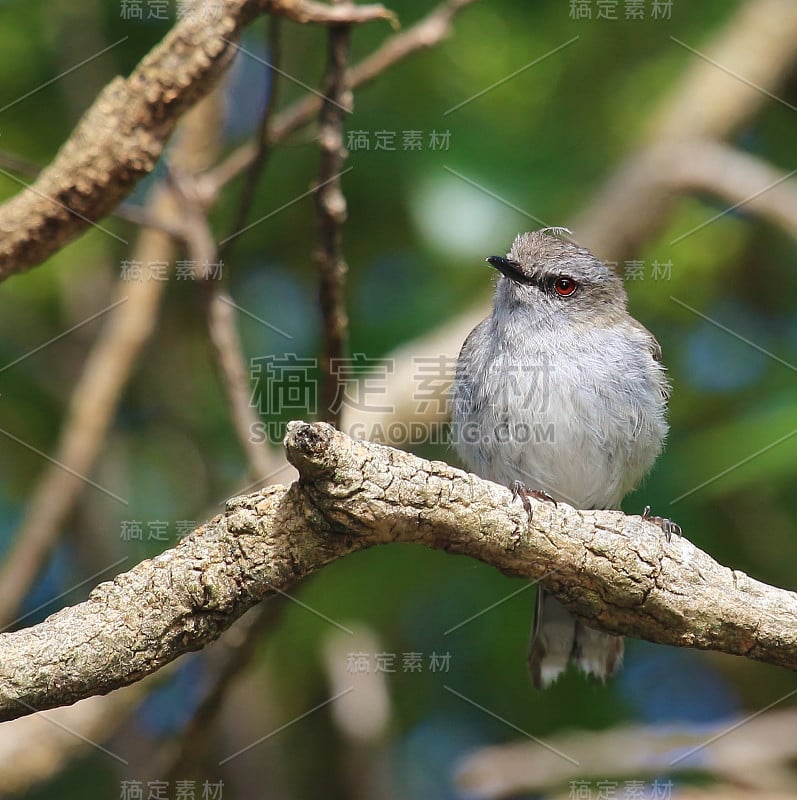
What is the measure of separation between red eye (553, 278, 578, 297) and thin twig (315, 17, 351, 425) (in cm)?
155

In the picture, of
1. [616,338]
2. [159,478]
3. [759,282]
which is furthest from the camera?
[759,282]

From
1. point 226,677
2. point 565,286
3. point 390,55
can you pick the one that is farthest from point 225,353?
point 565,286

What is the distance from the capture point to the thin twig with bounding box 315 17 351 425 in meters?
4.36

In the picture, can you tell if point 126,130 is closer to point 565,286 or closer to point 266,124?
point 266,124

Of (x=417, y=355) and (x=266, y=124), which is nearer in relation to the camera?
(x=266, y=124)

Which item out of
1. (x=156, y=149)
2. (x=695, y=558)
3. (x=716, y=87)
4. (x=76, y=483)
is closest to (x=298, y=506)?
(x=695, y=558)

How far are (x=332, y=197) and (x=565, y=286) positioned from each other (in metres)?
1.81

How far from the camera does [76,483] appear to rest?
5.77m

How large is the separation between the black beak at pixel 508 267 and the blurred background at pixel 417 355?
13.6 inches

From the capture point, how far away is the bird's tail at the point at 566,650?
5.47m

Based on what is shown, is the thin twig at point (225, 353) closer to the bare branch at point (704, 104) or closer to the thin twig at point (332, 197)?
the thin twig at point (332, 197)

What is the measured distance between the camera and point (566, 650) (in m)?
5.50

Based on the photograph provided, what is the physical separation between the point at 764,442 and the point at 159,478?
3638 millimetres

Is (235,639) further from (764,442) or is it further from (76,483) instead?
(764,442)
